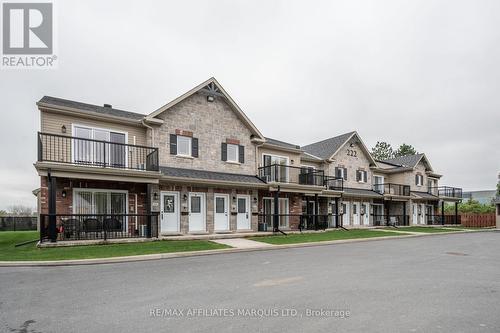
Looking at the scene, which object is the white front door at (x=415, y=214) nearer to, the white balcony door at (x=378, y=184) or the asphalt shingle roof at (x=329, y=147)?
the white balcony door at (x=378, y=184)

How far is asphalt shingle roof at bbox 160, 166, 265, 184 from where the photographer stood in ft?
54.2

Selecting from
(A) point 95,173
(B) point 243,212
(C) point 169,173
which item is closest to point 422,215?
(B) point 243,212

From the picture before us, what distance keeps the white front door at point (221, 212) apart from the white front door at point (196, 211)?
2.73ft

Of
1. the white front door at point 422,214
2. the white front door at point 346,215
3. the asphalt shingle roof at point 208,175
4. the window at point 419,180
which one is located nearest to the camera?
the asphalt shingle roof at point 208,175

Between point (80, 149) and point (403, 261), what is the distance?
14632mm

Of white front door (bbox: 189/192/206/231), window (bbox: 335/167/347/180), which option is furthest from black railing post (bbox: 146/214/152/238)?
window (bbox: 335/167/347/180)

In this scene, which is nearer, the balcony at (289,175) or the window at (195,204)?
the window at (195,204)

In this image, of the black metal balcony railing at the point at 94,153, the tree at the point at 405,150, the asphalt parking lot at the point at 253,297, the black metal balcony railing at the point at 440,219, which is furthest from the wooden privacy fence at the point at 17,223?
the tree at the point at 405,150

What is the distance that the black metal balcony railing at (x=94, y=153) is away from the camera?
13.9 meters

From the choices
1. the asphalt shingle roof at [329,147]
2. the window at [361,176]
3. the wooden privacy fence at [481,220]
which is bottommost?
the wooden privacy fence at [481,220]

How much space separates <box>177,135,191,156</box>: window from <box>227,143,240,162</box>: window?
8.71 feet

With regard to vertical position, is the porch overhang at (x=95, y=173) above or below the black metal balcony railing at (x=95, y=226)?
above

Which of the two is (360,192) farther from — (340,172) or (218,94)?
(218,94)

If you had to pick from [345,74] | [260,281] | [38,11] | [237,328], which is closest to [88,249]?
[260,281]
